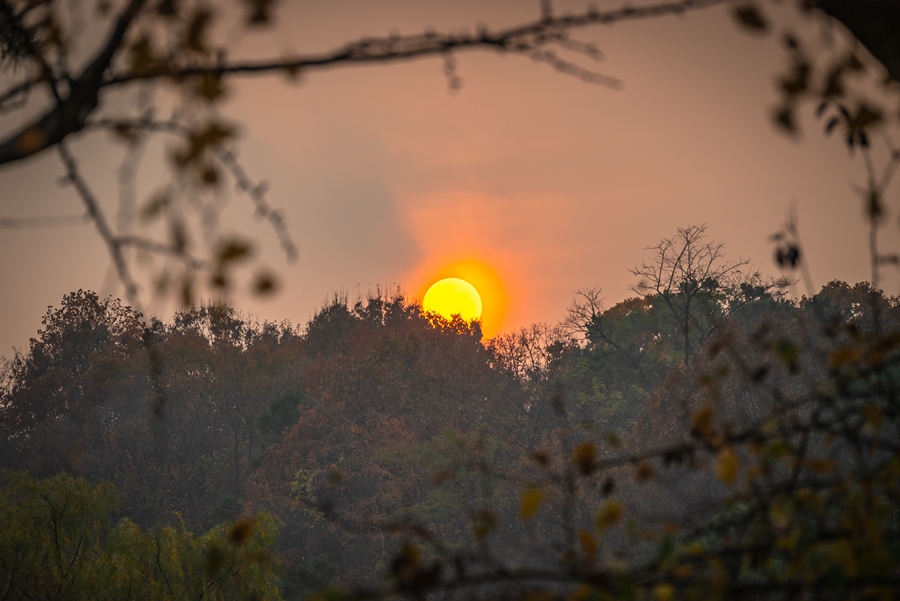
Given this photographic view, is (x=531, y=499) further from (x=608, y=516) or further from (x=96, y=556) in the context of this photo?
(x=96, y=556)

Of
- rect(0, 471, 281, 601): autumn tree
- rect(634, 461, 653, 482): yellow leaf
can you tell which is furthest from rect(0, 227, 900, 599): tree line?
rect(634, 461, 653, 482): yellow leaf

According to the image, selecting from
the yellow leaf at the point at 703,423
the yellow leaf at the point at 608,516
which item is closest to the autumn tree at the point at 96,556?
the yellow leaf at the point at 703,423

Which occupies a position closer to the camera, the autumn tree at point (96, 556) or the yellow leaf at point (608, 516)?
the yellow leaf at point (608, 516)

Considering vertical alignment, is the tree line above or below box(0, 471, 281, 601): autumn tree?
above

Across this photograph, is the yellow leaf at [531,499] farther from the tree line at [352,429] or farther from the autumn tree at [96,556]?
the autumn tree at [96,556]

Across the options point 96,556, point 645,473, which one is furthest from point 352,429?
point 645,473

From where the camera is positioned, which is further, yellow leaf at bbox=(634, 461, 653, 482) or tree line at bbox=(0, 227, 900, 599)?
tree line at bbox=(0, 227, 900, 599)

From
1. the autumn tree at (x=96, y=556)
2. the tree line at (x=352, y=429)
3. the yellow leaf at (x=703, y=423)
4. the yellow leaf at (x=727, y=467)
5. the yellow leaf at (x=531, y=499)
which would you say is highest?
the tree line at (x=352, y=429)

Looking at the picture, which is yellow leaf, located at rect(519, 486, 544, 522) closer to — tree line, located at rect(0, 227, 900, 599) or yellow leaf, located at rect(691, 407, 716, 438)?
yellow leaf, located at rect(691, 407, 716, 438)

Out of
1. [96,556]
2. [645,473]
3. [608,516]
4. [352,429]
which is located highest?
[352,429]

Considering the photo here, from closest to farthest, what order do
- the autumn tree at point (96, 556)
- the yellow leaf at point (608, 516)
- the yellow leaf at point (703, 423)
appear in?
the yellow leaf at point (608, 516), the yellow leaf at point (703, 423), the autumn tree at point (96, 556)

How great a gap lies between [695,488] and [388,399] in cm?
1658

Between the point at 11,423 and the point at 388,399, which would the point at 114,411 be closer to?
the point at 11,423

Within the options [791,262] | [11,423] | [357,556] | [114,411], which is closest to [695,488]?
[357,556]
